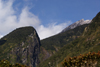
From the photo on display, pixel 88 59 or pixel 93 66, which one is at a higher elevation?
pixel 88 59

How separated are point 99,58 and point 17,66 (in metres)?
60.6

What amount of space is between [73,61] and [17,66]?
42.3 meters

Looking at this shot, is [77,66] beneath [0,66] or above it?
beneath

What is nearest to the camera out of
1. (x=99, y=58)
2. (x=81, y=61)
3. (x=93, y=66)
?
(x=93, y=66)

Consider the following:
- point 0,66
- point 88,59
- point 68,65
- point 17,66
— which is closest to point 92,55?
point 88,59

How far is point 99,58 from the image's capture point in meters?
93.4

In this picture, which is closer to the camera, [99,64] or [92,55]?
[99,64]

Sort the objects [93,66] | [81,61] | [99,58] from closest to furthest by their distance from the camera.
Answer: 1. [93,66]
2. [99,58]
3. [81,61]

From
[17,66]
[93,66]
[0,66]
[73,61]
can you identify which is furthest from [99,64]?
[0,66]

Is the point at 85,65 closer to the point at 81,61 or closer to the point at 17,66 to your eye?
the point at 81,61

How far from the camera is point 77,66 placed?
94.9 meters

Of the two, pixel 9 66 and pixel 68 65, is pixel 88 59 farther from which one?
pixel 9 66

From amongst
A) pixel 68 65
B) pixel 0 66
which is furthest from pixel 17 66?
pixel 68 65

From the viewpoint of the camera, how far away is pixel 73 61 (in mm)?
97750
